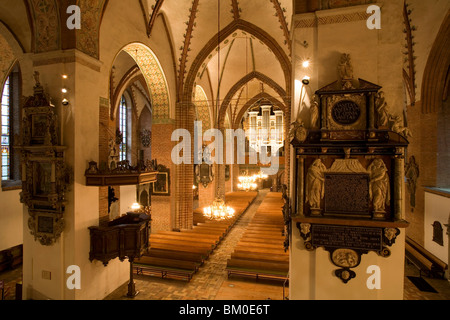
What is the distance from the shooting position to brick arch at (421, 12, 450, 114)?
850 cm

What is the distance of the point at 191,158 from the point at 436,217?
1065 cm

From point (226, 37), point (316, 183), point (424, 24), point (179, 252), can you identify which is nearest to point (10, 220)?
point (179, 252)

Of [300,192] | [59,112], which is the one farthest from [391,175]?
[59,112]

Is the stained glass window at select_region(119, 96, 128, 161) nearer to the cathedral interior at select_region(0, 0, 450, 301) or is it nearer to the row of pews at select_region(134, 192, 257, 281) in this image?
the cathedral interior at select_region(0, 0, 450, 301)

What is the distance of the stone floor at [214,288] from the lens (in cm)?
759

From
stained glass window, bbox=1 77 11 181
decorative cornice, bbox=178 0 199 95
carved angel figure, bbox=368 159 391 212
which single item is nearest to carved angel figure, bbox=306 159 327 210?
carved angel figure, bbox=368 159 391 212

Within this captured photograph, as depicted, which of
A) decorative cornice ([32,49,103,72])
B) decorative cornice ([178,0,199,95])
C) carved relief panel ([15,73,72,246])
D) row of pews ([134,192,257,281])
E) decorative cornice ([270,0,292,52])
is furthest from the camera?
decorative cornice ([178,0,199,95])

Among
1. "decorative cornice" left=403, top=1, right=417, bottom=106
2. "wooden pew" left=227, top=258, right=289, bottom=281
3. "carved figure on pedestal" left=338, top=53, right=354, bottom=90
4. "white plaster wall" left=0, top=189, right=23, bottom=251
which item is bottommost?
"wooden pew" left=227, top=258, right=289, bottom=281

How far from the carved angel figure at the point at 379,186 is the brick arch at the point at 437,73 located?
734cm

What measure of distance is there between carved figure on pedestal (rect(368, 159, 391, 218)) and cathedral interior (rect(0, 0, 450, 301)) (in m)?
0.03

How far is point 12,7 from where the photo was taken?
7.01 m

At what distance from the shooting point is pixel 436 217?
910 cm

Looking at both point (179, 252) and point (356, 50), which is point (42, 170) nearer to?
point (179, 252)

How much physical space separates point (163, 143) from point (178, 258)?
5.56 meters
